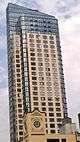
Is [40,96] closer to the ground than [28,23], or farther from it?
closer to the ground

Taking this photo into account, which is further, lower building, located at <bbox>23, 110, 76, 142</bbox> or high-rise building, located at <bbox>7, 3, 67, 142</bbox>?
high-rise building, located at <bbox>7, 3, 67, 142</bbox>

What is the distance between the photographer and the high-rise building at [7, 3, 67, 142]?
588 feet

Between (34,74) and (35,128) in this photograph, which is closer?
(35,128)

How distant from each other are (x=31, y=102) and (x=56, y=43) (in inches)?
1380

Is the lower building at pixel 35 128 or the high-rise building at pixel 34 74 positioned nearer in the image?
the lower building at pixel 35 128

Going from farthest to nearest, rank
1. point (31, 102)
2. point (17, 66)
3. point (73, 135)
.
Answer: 1. point (17, 66)
2. point (31, 102)
3. point (73, 135)

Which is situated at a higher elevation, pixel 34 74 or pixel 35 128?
pixel 34 74

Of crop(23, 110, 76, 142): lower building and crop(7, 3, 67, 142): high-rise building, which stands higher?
crop(7, 3, 67, 142): high-rise building

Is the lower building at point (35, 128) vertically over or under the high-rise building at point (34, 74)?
under

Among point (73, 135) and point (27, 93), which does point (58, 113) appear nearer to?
point (27, 93)

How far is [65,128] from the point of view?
11412 centimetres

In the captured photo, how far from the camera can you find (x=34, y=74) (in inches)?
7279

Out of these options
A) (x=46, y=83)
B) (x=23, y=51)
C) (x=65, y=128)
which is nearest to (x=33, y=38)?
(x=23, y=51)

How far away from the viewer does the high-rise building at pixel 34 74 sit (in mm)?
179125
